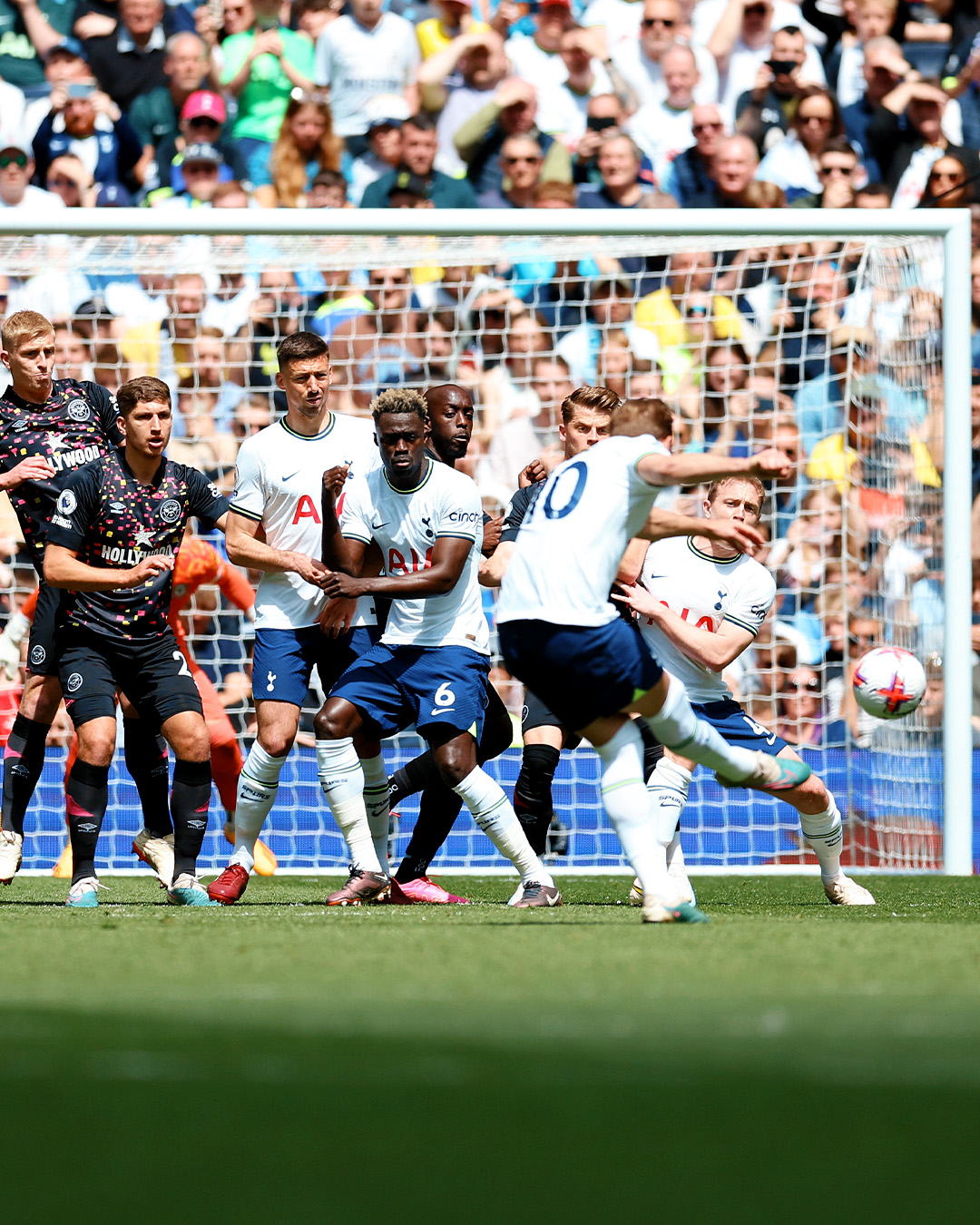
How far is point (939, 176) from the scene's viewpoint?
12.0m

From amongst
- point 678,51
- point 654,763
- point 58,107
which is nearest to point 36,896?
point 654,763

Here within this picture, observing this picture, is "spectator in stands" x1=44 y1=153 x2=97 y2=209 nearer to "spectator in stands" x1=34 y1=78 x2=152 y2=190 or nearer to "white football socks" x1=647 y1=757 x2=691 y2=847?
"spectator in stands" x1=34 y1=78 x2=152 y2=190

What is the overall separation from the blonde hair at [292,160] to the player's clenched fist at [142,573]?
658 centimetres

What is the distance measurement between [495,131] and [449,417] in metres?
6.32

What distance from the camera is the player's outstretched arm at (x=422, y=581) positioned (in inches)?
259

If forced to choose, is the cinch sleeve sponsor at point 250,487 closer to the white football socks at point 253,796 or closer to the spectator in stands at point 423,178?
the white football socks at point 253,796

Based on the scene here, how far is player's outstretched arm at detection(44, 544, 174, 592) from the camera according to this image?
6.67 m

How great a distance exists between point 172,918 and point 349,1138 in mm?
3503

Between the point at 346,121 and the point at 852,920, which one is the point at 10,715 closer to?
the point at 852,920

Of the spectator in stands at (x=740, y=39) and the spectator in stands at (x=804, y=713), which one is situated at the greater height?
the spectator in stands at (x=740, y=39)

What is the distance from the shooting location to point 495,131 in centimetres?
1289

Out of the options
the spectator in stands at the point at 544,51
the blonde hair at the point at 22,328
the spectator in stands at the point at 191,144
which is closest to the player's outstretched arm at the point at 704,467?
the blonde hair at the point at 22,328

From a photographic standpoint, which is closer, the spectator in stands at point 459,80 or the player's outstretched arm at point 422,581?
the player's outstretched arm at point 422,581

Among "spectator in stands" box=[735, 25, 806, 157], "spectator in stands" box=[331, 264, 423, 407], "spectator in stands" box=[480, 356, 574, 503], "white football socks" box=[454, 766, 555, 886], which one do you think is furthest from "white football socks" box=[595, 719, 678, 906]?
"spectator in stands" box=[735, 25, 806, 157]
